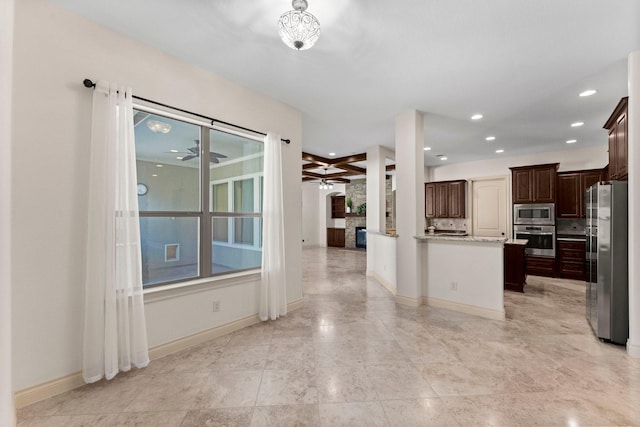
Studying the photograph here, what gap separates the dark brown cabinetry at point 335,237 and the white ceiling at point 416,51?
24.8 feet

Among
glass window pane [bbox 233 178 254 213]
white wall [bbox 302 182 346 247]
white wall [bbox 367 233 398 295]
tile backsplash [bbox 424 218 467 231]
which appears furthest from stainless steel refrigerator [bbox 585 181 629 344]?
white wall [bbox 302 182 346 247]

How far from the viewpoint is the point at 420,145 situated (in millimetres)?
3969

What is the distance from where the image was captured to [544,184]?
5.71 metres

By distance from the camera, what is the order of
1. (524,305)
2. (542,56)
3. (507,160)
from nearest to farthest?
(542,56), (524,305), (507,160)

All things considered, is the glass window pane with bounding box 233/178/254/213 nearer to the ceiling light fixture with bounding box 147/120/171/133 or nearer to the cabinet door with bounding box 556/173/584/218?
the ceiling light fixture with bounding box 147/120/171/133

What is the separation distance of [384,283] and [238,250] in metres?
3.00

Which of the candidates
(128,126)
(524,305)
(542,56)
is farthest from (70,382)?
(524,305)

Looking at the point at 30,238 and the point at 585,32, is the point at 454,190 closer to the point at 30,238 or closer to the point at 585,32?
the point at 585,32

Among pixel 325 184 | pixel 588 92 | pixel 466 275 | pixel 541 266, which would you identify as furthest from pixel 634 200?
pixel 325 184

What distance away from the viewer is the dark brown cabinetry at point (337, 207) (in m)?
11.7

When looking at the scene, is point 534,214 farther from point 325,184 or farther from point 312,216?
point 312,216

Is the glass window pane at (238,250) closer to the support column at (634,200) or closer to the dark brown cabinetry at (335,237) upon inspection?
the support column at (634,200)

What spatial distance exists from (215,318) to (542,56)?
4.31m

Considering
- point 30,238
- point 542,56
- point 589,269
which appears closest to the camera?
point 30,238
